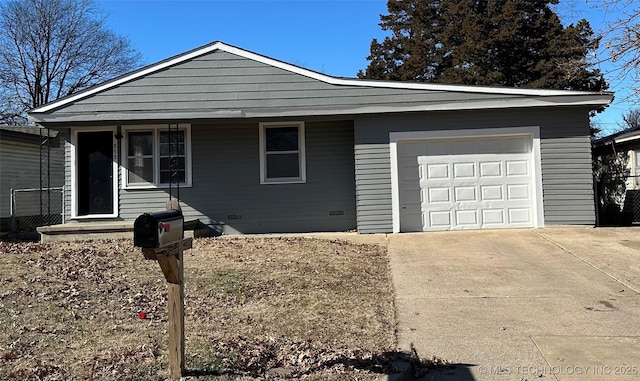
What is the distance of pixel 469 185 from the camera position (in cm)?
1084

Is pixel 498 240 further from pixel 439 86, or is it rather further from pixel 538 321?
pixel 538 321

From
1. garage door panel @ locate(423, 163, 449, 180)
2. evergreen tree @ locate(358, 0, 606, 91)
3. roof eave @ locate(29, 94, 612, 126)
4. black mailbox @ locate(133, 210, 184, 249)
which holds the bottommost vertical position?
black mailbox @ locate(133, 210, 184, 249)

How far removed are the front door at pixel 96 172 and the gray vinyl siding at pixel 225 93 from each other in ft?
3.25

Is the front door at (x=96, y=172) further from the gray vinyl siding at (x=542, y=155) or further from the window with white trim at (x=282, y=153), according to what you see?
the gray vinyl siding at (x=542, y=155)

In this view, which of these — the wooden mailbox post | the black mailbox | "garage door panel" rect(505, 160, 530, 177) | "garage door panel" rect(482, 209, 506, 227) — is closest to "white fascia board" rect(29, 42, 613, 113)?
"garage door panel" rect(505, 160, 530, 177)

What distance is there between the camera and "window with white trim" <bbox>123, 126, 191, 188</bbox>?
1162 centimetres

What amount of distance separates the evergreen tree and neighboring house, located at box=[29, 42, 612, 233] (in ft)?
41.6

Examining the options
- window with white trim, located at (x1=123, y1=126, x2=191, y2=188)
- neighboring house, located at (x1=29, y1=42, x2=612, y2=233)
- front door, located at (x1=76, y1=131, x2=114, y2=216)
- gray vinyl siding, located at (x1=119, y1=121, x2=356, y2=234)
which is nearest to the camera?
neighboring house, located at (x1=29, y1=42, x2=612, y2=233)

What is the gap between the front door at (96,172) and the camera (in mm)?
11727

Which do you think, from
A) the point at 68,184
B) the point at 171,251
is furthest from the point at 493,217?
the point at 68,184

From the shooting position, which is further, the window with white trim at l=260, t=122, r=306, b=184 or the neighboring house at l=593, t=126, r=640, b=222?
the neighboring house at l=593, t=126, r=640, b=222

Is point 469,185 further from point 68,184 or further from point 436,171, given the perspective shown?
point 68,184

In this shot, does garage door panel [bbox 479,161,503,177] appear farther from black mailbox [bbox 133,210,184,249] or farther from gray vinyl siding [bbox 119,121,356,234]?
black mailbox [bbox 133,210,184,249]

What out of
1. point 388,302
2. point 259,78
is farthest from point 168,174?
point 388,302
